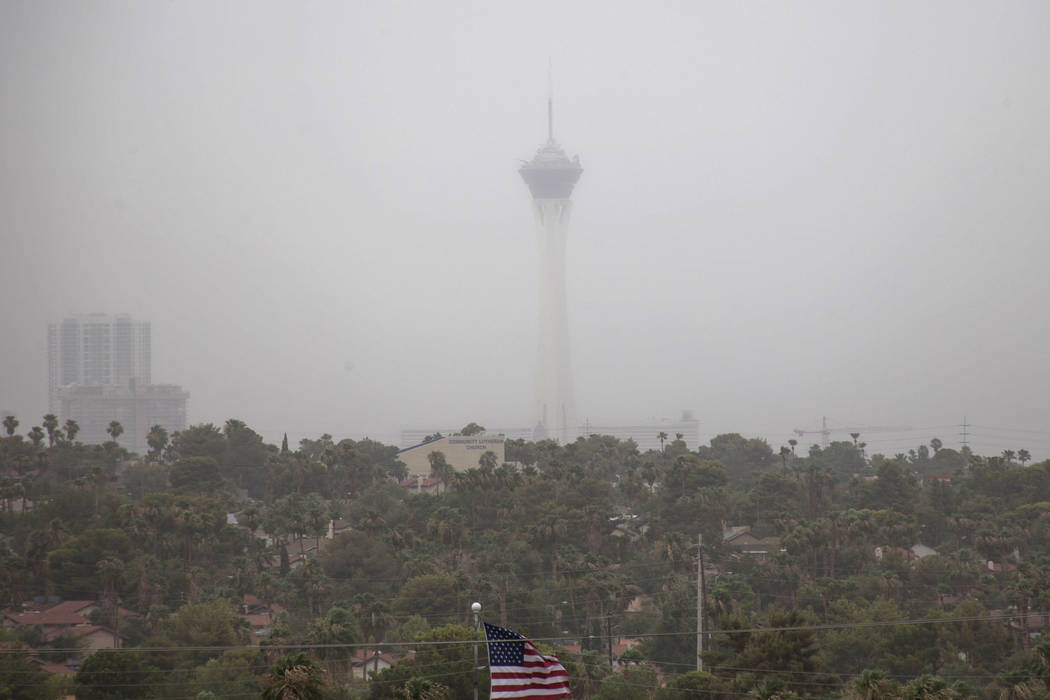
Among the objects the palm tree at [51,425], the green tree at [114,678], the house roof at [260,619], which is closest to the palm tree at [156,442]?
the palm tree at [51,425]

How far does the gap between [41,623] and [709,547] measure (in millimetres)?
52462

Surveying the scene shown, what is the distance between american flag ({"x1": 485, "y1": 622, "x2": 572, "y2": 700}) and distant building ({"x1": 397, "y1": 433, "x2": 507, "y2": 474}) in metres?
125

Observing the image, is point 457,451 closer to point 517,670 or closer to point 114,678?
point 114,678

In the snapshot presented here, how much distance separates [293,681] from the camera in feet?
127

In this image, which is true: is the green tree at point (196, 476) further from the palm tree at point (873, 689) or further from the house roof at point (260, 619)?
the palm tree at point (873, 689)

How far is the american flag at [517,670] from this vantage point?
111ft

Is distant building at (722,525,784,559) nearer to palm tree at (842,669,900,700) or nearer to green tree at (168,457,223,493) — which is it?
green tree at (168,457,223,493)

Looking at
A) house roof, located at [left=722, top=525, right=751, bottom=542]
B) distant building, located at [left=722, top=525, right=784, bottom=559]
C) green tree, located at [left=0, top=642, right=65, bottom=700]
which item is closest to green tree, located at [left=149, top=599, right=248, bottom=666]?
green tree, located at [left=0, top=642, right=65, bottom=700]

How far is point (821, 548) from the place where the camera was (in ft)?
298

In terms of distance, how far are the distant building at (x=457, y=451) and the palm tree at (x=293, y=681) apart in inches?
4750

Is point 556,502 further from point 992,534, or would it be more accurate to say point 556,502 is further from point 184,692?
point 184,692

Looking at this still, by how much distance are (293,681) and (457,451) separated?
4886 inches

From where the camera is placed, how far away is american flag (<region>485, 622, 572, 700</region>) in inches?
1337

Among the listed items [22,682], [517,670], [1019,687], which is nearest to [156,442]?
[22,682]
